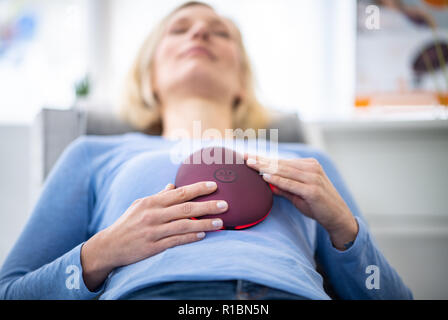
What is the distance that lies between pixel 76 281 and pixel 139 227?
135 mm

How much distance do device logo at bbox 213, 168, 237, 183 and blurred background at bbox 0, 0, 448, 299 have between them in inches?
15.5

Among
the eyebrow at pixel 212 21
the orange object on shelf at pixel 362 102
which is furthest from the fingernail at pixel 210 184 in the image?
the orange object on shelf at pixel 362 102

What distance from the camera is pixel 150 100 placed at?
921 mm

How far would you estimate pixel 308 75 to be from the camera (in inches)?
54.3

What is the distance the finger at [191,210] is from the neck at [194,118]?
0.33m

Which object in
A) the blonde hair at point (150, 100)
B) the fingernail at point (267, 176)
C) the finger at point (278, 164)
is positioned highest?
the blonde hair at point (150, 100)

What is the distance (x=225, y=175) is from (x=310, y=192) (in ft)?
0.48

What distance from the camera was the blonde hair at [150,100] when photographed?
0.92 m

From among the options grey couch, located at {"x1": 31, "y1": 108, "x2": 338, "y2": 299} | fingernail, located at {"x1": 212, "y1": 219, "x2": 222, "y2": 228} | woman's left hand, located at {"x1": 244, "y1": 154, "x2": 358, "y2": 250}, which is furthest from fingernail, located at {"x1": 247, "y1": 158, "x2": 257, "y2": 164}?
grey couch, located at {"x1": 31, "y1": 108, "x2": 338, "y2": 299}

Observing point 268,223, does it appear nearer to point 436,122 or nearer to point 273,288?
point 273,288

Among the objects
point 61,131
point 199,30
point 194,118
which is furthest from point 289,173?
point 61,131

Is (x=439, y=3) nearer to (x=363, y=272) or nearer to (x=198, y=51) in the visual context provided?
(x=198, y=51)

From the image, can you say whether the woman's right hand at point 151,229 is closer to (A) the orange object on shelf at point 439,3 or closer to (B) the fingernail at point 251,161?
(B) the fingernail at point 251,161
